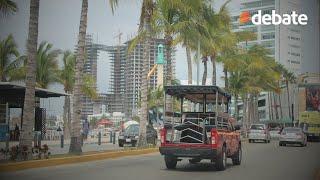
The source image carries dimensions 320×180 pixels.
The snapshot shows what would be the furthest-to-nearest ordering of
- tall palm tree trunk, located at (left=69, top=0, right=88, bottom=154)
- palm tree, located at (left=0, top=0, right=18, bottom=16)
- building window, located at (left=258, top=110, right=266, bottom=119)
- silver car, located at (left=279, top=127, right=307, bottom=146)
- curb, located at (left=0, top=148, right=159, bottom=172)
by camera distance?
building window, located at (left=258, top=110, right=266, bottom=119) < silver car, located at (left=279, top=127, right=307, bottom=146) < tall palm tree trunk, located at (left=69, top=0, right=88, bottom=154) < palm tree, located at (left=0, top=0, right=18, bottom=16) < curb, located at (left=0, top=148, right=159, bottom=172)

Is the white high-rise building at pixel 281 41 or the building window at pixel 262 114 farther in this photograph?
the building window at pixel 262 114

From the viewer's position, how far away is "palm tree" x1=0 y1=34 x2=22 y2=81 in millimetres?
40094

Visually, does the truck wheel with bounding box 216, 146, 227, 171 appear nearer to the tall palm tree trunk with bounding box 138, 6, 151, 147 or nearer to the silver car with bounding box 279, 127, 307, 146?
the tall palm tree trunk with bounding box 138, 6, 151, 147

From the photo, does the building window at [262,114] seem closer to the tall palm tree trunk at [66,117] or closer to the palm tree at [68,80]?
the palm tree at [68,80]

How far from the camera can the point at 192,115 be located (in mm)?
18859

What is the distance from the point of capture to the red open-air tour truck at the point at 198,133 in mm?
17234

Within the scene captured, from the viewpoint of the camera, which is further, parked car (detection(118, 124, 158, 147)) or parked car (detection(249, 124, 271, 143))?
parked car (detection(249, 124, 271, 143))

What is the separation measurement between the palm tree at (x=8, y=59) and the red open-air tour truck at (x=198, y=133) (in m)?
23.7

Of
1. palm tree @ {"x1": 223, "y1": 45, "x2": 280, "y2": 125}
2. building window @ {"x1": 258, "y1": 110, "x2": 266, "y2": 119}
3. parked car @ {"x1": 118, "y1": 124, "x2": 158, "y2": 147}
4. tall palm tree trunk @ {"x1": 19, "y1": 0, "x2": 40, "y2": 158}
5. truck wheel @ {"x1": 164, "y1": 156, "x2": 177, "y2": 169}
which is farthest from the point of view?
building window @ {"x1": 258, "y1": 110, "x2": 266, "y2": 119}

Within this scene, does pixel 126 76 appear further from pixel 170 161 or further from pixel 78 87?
pixel 170 161

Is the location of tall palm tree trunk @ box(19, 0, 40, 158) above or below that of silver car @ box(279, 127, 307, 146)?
above

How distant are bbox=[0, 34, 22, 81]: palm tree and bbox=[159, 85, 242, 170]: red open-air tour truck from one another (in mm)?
23690

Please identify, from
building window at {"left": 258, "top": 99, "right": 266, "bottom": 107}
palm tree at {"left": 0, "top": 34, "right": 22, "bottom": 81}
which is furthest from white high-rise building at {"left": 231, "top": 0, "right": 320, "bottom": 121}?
palm tree at {"left": 0, "top": 34, "right": 22, "bottom": 81}

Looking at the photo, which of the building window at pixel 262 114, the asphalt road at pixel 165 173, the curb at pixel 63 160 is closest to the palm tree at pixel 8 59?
the curb at pixel 63 160
